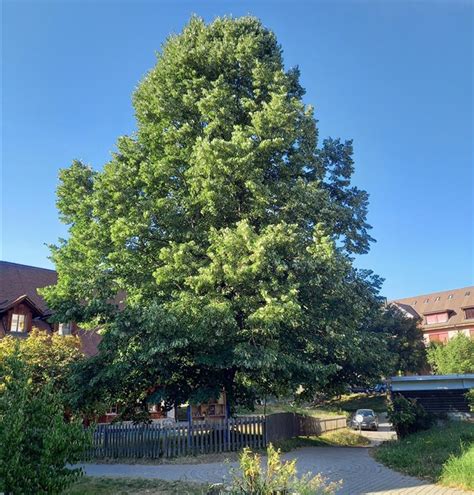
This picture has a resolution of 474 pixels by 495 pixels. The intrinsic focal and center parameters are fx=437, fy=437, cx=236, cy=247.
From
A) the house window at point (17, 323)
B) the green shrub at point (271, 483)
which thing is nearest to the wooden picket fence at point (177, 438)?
the green shrub at point (271, 483)

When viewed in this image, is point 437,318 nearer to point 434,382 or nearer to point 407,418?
point 434,382

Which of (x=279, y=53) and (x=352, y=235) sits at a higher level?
(x=279, y=53)

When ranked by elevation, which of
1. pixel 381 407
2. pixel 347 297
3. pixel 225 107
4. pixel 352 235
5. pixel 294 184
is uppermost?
pixel 225 107

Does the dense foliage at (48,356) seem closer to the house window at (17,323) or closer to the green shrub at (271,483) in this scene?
the house window at (17,323)

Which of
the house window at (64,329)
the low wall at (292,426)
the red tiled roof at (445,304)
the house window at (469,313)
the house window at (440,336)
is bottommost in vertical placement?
the low wall at (292,426)

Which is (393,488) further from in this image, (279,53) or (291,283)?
(279,53)

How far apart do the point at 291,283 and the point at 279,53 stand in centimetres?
1184

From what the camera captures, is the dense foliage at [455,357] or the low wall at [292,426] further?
the dense foliage at [455,357]

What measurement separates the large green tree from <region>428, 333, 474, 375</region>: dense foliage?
87.6 ft

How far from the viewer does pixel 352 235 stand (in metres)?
19.7

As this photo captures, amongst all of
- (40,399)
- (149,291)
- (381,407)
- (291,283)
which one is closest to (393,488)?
(291,283)

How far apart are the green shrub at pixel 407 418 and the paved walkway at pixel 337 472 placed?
2139 millimetres

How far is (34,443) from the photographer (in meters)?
7.03

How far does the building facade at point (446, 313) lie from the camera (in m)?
56.9
